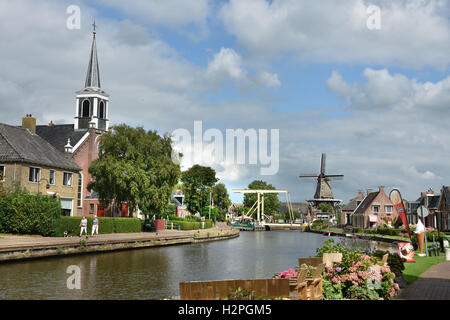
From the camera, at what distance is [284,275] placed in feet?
35.5

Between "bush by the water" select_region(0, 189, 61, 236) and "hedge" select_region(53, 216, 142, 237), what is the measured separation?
57.7 inches

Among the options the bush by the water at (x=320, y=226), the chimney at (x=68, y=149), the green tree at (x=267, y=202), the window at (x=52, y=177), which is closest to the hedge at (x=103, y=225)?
the window at (x=52, y=177)

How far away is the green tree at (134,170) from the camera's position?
4716cm

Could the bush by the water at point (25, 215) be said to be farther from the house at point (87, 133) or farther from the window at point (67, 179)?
the house at point (87, 133)

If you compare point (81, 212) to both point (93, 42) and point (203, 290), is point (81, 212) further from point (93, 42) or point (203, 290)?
point (203, 290)

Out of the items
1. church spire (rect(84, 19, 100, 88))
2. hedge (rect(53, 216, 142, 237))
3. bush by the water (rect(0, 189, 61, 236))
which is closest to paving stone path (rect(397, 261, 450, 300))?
bush by the water (rect(0, 189, 61, 236))

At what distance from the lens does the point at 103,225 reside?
1722 inches

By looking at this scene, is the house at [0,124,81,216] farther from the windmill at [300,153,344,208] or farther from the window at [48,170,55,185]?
the windmill at [300,153,344,208]

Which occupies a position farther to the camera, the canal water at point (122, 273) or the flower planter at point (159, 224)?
the flower planter at point (159, 224)

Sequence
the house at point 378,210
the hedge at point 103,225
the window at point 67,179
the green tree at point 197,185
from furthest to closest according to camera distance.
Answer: the green tree at point 197,185 < the house at point 378,210 < the window at point 67,179 < the hedge at point 103,225

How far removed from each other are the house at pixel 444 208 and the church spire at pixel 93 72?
52.2 metres

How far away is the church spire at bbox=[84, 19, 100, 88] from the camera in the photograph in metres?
68.4
